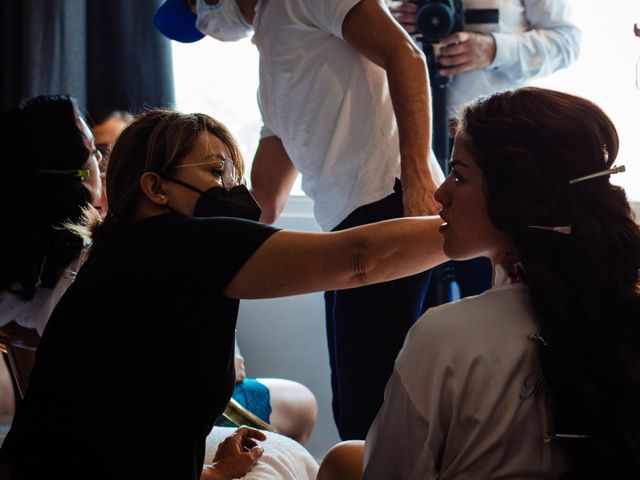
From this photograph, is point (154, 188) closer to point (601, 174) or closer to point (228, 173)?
point (228, 173)

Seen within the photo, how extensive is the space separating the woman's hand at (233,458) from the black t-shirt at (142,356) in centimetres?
33

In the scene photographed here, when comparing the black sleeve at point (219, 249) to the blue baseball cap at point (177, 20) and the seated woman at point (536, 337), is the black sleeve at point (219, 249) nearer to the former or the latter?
the seated woman at point (536, 337)

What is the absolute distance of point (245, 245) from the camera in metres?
A: 1.24

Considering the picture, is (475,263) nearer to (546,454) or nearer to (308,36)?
(308,36)

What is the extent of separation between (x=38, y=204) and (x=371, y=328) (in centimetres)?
82

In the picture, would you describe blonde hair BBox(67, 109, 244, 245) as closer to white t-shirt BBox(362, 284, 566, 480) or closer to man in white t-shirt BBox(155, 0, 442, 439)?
man in white t-shirt BBox(155, 0, 442, 439)

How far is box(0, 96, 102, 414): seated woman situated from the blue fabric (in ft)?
1.90

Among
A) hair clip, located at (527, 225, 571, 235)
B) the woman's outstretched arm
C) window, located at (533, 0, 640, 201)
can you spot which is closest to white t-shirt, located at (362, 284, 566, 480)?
hair clip, located at (527, 225, 571, 235)

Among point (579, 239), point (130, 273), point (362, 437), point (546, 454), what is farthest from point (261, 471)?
point (579, 239)

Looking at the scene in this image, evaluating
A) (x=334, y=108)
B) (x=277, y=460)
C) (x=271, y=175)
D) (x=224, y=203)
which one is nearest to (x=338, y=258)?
(x=224, y=203)

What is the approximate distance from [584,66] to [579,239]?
1703 millimetres

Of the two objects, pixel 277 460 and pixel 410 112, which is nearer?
pixel 410 112

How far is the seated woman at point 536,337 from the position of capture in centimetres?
108

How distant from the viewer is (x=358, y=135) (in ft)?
5.43
